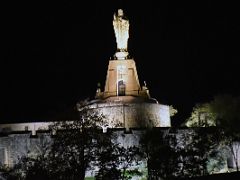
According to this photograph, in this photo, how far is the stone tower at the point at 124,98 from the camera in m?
54.9

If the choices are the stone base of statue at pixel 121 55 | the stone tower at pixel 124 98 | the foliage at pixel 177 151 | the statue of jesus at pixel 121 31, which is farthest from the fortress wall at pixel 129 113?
the foliage at pixel 177 151

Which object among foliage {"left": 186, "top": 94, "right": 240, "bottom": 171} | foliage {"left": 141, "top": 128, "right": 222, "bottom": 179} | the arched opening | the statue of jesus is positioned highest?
the statue of jesus

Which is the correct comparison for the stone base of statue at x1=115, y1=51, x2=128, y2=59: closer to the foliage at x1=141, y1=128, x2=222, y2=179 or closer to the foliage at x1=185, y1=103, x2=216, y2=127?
the foliage at x1=185, y1=103, x2=216, y2=127

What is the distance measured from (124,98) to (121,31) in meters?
6.51

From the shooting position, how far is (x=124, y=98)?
56250mm

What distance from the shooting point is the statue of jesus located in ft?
194

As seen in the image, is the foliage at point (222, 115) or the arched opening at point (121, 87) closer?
the foliage at point (222, 115)

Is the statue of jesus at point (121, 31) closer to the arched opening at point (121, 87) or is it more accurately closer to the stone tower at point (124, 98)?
the stone tower at point (124, 98)

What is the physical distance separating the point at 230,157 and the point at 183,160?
6.76 m

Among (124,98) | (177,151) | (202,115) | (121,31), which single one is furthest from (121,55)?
(177,151)

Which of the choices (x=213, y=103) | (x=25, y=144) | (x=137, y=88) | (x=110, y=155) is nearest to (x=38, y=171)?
(x=110, y=155)

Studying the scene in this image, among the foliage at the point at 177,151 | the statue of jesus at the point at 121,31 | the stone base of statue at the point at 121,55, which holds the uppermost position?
the statue of jesus at the point at 121,31

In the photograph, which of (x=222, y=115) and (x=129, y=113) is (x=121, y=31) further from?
(x=222, y=115)

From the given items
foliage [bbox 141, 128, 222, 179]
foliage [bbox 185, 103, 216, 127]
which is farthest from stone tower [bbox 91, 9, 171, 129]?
foliage [bbox 141, 128, 222, 179]
